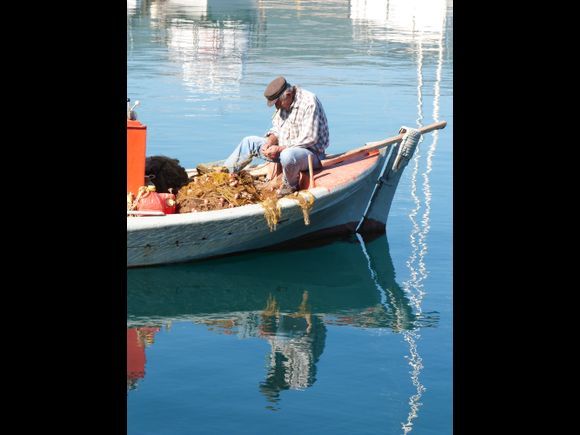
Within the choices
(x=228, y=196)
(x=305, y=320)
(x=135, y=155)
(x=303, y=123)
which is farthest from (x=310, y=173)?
(x=305, y=320)

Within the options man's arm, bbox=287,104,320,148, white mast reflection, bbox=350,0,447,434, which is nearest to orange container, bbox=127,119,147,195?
man's arm, bbox=287,104,320,148

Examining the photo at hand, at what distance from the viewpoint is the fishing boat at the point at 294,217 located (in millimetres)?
8883

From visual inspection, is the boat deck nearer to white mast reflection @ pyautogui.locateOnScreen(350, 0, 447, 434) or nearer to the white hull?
the white hull

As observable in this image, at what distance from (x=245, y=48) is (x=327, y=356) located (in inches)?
807

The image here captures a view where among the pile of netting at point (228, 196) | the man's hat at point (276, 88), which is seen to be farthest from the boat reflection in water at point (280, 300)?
the man's hat at point (276, 88)

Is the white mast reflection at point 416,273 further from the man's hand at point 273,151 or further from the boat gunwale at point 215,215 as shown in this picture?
the man's hand at point 273,151

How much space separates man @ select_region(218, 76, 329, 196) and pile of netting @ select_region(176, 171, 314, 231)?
189 millimetres
